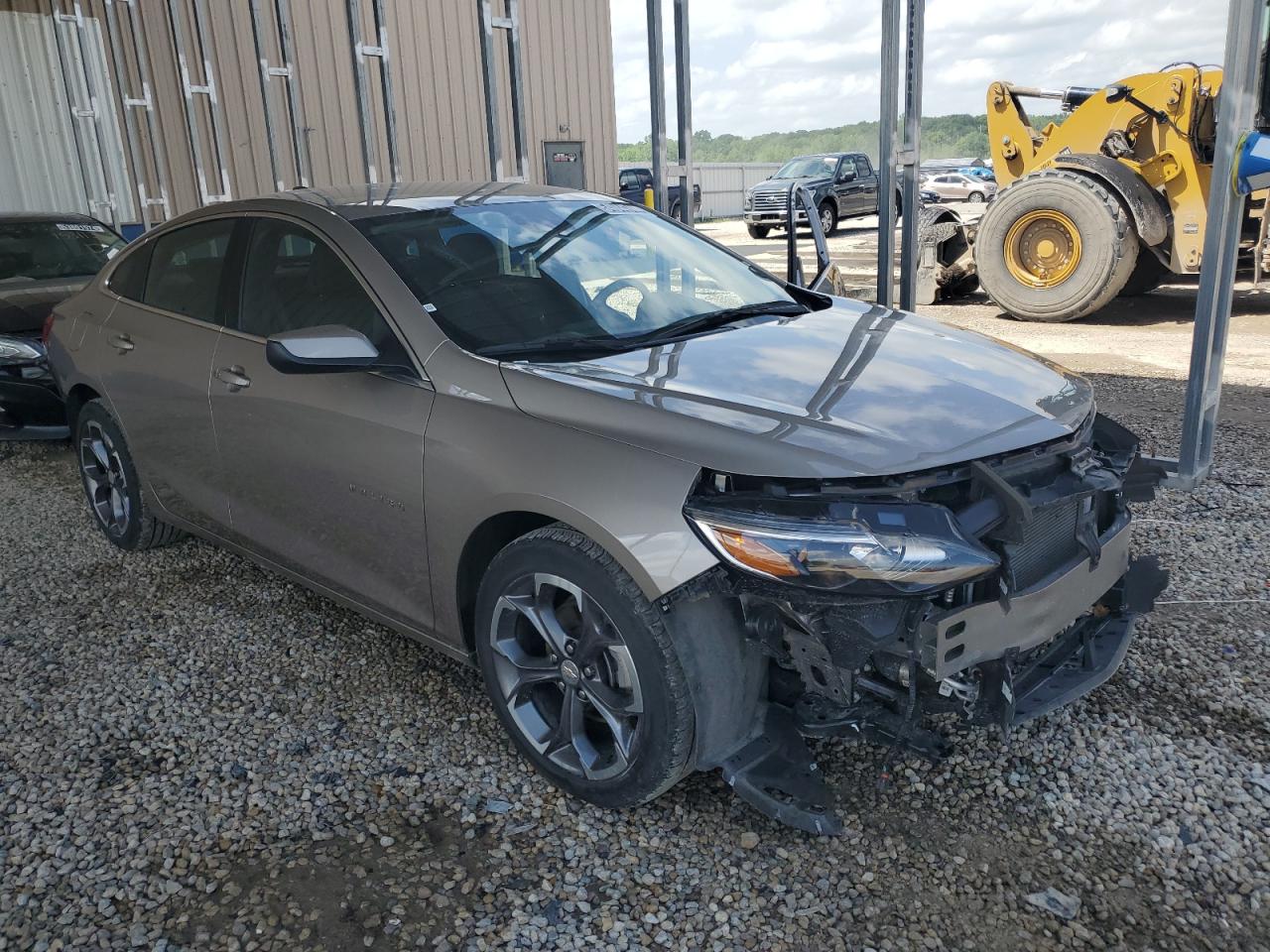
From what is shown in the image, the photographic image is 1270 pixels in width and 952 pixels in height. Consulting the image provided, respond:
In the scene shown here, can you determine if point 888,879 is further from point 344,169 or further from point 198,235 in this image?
point 344,169

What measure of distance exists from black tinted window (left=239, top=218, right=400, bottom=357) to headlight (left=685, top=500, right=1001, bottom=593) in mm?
1256

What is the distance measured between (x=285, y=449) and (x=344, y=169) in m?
12.1

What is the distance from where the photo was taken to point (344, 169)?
14.0 meters

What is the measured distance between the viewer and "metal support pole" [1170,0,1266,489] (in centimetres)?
449

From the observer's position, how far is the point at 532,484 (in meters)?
2.42

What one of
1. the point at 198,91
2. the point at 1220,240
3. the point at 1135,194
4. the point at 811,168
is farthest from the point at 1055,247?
the point at 811,168

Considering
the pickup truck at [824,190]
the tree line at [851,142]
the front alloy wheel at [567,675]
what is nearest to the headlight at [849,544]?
the front alloy wheel at [567,675]

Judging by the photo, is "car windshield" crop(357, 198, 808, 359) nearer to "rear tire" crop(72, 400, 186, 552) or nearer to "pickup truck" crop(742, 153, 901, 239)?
"rear tire" crop(72, 400, 186, 552)

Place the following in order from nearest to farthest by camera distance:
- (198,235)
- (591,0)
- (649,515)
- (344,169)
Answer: (649,515)
(198,235)
(344,169)
(591,0)

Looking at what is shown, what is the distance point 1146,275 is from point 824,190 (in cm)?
1424

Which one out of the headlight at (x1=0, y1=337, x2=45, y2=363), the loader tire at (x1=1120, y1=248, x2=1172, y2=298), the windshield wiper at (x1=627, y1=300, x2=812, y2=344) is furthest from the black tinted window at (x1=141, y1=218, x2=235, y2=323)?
A: the loader tire at (x1=1120, y1=248, x2=1172, y2=298)

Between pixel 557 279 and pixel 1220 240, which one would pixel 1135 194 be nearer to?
pixel 1220 240

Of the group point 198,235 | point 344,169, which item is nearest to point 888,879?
point 198,235

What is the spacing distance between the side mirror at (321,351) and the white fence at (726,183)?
35.9 m
